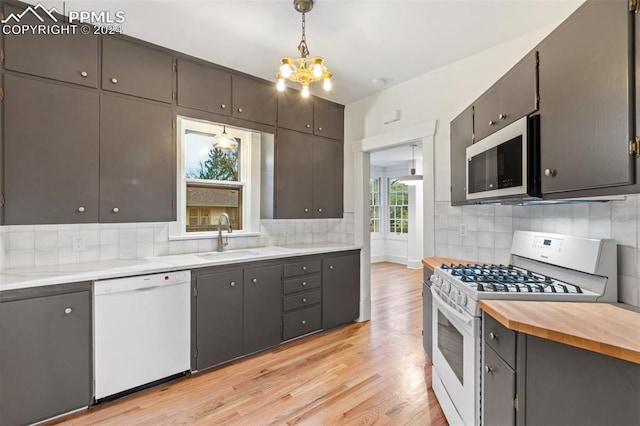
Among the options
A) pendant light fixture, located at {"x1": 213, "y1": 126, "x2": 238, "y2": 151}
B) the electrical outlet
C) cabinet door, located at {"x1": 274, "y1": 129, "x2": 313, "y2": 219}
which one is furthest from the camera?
cabinet door, located at {"x1": 274, "y1": 129, "x2": 313, "y2": 219}

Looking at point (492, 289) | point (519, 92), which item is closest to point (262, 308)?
point (492, 289)

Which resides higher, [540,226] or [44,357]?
[540,226]

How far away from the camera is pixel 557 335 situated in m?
1.16

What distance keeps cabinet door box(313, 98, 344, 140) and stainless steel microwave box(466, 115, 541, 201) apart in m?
1.89

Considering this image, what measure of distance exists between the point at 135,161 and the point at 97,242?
742mm

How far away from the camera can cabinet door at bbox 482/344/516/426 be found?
1331 mm

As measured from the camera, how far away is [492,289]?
1613 mm

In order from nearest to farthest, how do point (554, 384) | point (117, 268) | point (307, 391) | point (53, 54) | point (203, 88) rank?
point (554, 384)
point (53, 54)
point (117, 268)
point (307, 391)
point (203, 88)

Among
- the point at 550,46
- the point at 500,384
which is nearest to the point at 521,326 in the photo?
the point at 500,384

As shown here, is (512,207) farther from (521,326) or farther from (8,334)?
(8,334)

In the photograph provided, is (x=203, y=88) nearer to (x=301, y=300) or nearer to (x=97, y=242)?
(x=97, y=242)

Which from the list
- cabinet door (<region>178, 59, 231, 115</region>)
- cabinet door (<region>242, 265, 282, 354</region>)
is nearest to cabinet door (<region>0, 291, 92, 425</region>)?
cabinet door (<region>242, 265, 282, 354</region>)

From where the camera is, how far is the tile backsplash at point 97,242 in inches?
86.0

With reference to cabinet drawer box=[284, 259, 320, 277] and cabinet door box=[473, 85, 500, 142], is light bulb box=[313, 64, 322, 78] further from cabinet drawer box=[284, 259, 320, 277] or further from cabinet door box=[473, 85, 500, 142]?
cabinet drawer box=[284, 259, 320, 277]
